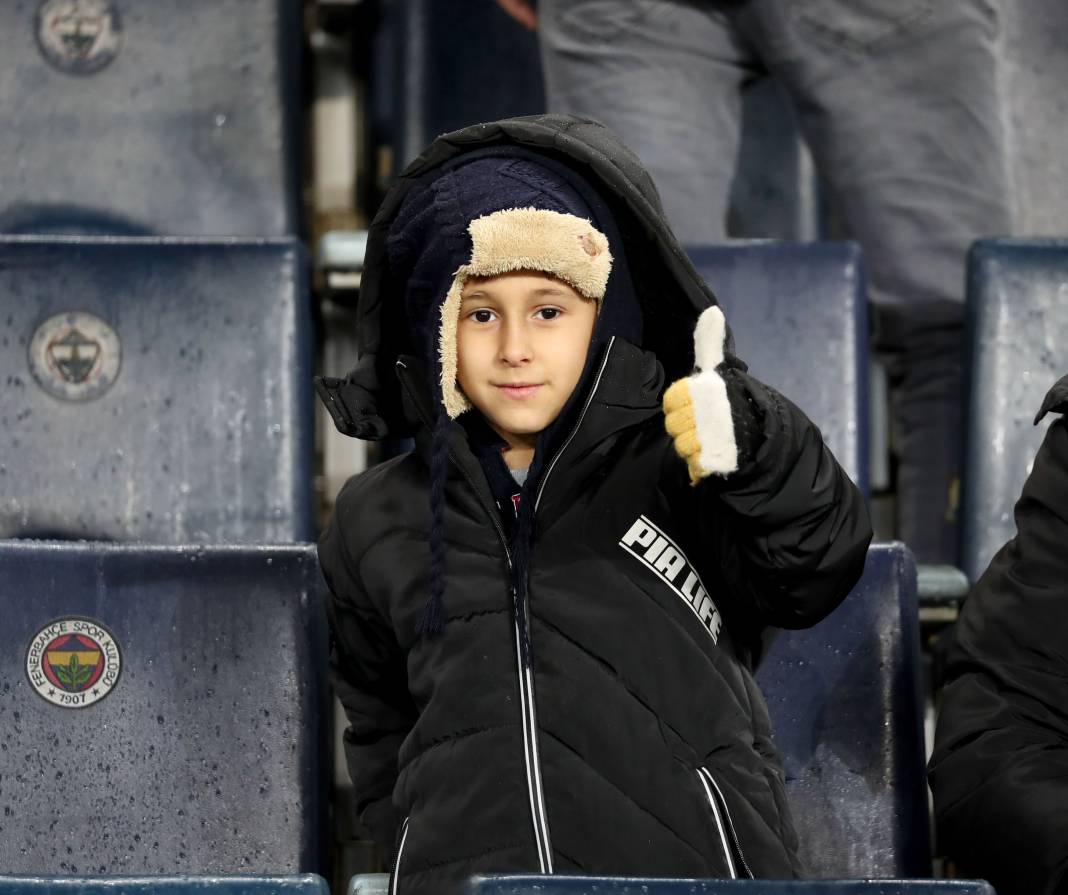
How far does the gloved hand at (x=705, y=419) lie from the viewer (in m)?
0.80

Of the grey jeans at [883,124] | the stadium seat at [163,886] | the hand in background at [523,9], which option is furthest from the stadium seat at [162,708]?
the hand in background at [523,9]

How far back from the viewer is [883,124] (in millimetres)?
1466

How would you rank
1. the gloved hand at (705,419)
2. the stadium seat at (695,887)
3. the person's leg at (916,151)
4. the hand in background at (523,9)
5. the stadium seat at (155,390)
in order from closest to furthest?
1. the stadium seat at (695,887)
2. the gloved hand at (705,419)
3. the stadium seat at (155,390)
4. the person's leg at (916,151)
5. the hand in background at (523,9)

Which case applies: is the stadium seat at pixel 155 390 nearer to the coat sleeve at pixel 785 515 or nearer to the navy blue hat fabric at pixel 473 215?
the navy blue hat fabric at pixel 473 215

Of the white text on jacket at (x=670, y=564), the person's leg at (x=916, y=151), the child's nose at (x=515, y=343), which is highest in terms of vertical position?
the person's leg at (x=916, y=151)

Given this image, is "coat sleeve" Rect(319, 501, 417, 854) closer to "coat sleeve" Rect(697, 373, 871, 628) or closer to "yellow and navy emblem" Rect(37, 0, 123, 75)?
"coat sleeve" Rect(697, 373, 871, 628)

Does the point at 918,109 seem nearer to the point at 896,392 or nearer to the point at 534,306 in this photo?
the point at 896,392

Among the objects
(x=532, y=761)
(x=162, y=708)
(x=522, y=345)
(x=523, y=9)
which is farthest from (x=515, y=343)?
(x=523, y=9)

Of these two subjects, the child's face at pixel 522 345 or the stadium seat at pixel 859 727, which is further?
the stadium seat at pixel 859 727

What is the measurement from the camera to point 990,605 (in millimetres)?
948

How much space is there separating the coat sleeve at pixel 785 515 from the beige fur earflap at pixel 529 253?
0.13 meters

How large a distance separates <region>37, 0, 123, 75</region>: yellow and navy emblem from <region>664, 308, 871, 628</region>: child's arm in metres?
0.99

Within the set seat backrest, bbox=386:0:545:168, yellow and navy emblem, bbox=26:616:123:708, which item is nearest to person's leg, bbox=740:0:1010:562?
seat backrest, bbox=386:0:545:168

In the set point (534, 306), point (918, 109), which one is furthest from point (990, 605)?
point (918, 109)
